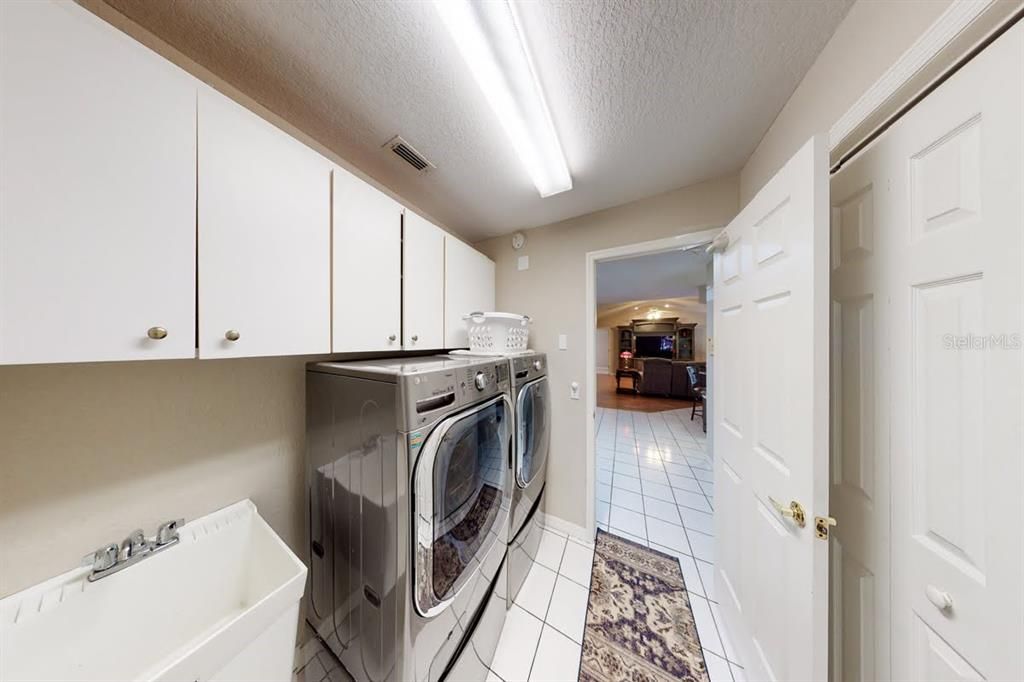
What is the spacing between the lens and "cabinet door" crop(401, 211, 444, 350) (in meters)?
1.30

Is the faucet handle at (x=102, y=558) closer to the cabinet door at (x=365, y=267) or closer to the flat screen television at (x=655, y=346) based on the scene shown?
the cabinet door at (x=365, y=267)

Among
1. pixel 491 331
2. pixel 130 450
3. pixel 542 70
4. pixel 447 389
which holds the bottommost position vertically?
pixel 130 450

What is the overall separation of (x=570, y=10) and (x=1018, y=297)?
1135 millimetres

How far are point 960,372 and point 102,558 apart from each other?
6.88ft

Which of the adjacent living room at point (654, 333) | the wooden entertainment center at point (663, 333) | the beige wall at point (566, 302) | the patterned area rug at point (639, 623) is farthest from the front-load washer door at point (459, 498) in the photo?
the wooden entertainment center at point (663, 333)

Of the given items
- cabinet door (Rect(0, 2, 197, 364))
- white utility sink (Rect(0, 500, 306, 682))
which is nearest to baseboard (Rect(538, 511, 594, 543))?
white utility sink (Rect(0, 500, 306, 682))

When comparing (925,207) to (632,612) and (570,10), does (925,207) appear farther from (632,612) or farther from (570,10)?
(632,612)

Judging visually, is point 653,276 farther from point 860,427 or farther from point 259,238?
point 259,238

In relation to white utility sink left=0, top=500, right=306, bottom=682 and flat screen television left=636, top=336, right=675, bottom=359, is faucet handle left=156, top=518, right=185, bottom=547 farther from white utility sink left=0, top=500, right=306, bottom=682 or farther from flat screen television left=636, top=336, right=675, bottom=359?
flat screen television left=636, top=336, right=675, bottom=359

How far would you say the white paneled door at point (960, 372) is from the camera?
49cm

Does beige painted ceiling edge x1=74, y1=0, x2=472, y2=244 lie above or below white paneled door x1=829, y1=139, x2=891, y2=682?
above

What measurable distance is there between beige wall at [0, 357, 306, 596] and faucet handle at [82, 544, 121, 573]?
19mm

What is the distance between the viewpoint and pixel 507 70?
92 centimetres

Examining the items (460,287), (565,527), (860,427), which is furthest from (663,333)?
(860,427)
